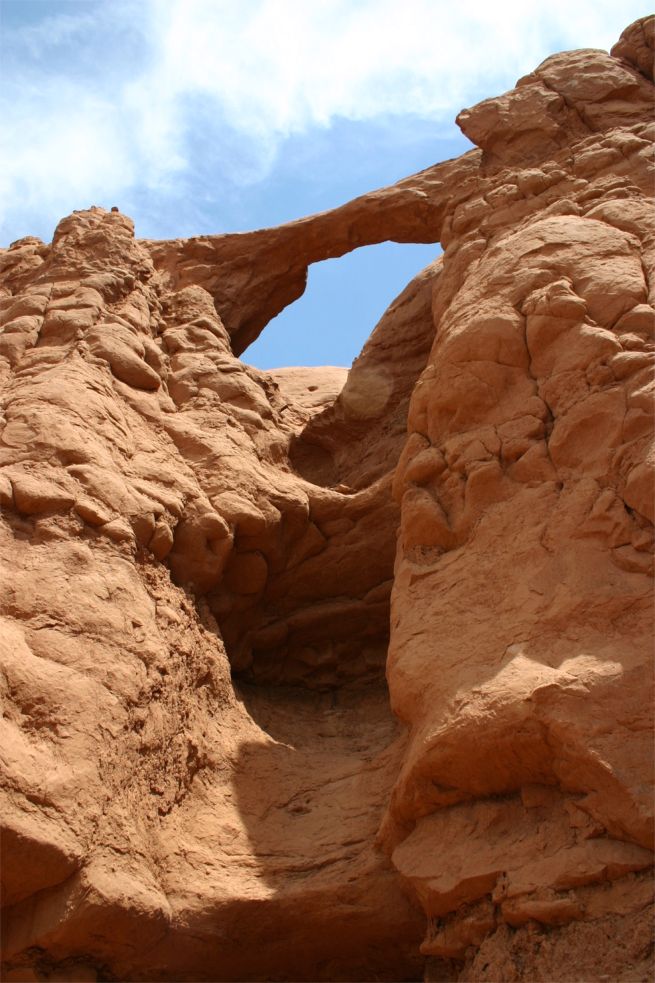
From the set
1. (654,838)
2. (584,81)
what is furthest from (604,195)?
(654,838)

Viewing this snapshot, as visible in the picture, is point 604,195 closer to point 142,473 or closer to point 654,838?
point 142,473

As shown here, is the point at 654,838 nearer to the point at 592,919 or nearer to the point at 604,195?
the point at 592,919

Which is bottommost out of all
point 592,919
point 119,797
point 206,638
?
point 592,919

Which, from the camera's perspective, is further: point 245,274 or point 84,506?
point 245,274

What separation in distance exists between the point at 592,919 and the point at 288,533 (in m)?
3.77

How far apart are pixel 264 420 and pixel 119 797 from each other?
11.7 ft

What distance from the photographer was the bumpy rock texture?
4586mm

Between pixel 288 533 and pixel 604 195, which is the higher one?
pixel 604 195

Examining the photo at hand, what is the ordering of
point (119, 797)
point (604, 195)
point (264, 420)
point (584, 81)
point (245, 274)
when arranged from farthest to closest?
point (245, 274) → point (584, 81) → point (264, 420) → point (604, 195) → point (119, 797)

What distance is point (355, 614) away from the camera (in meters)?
7.73

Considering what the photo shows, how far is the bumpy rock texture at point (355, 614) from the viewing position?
4586 millimetres

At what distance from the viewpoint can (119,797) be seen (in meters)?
5.07

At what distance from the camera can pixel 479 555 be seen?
560 centimetres

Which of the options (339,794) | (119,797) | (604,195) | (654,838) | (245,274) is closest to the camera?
(654,838)
